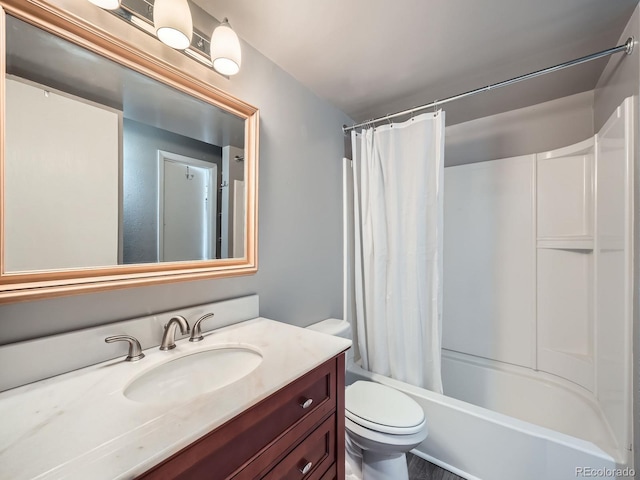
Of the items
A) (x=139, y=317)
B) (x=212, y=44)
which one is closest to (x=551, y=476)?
(x=139, y=317)

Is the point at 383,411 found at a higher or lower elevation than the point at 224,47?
lower

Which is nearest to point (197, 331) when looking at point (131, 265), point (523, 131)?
point (131, 265)

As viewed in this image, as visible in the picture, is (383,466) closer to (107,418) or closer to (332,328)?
(332,328)

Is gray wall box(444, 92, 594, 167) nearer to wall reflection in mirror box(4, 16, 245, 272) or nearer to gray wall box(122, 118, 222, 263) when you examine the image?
wall reflection in mirror box(4, 16, 245, 272)

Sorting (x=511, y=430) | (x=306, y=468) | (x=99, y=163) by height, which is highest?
(x=99, y=163)

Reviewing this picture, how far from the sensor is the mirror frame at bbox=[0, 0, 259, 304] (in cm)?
73

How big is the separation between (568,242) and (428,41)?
1567mm

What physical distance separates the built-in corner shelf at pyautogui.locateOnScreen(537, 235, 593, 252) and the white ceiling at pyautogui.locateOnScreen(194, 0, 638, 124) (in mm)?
945

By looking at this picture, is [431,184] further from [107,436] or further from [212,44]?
[107,436]

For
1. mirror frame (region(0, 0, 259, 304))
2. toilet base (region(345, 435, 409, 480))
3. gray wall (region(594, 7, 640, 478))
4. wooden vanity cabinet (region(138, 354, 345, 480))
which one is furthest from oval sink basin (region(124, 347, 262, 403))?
gray wall (region(594, 7, 640, 478))

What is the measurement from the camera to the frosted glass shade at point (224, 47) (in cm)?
112

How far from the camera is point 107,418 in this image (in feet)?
A: 1.96

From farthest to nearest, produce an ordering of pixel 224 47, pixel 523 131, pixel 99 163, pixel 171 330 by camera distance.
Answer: pixel 523 131
pixel 224 47
pixel 171 330
pixel 99 163

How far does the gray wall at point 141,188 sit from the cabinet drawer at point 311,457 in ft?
2.66
